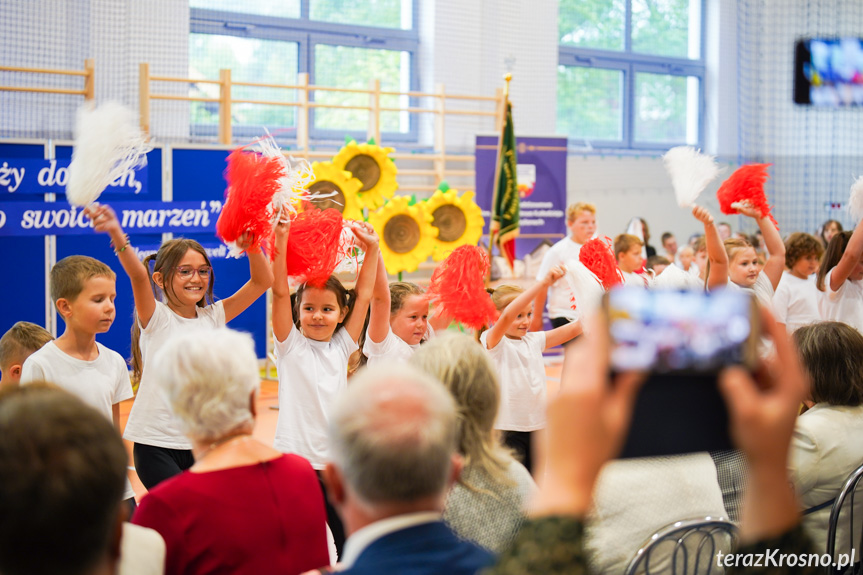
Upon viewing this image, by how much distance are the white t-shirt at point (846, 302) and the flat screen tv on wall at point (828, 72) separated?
1481 mm

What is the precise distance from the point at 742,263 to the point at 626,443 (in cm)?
341

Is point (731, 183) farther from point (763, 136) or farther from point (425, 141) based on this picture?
point (763, 136)

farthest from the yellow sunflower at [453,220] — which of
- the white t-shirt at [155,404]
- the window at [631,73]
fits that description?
the window at [631,73]

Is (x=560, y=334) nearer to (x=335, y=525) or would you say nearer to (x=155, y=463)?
(x=335, y=525)

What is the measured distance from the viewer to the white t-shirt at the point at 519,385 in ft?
10.2

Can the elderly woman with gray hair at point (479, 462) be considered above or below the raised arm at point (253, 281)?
below

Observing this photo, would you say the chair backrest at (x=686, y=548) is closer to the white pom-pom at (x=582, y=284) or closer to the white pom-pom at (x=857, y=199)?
the white pom-pom at (x=582, y=284)

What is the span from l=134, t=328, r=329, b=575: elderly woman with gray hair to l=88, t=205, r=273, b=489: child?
109 cm

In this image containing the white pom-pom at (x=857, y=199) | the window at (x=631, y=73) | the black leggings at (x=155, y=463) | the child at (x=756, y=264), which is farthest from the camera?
the window at (x=631, y=73)

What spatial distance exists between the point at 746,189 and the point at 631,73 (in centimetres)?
803

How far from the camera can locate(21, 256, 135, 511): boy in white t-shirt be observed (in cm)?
250

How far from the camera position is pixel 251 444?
1.51 meters

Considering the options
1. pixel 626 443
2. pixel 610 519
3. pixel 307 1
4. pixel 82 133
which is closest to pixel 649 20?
pixel 307 1

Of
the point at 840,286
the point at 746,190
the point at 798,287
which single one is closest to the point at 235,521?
the point at 746,190
